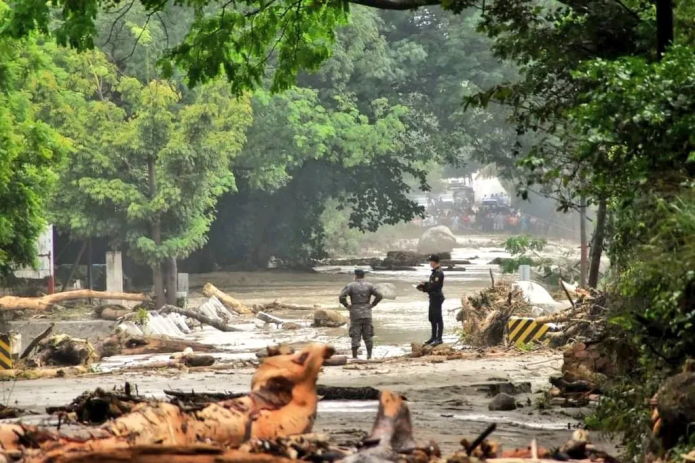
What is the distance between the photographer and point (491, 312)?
77.9ft

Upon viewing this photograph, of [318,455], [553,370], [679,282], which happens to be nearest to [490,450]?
[318,455]

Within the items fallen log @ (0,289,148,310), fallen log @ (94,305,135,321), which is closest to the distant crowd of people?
fallen log @ (94,305,135,321)

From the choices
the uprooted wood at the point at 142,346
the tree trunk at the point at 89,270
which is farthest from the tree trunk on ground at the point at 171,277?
the uprooted wood at the point at 142,346

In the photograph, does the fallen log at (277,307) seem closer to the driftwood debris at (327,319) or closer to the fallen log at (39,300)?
the driftwood debris at (327,319)

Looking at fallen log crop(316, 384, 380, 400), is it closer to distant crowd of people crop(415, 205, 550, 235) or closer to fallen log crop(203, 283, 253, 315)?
fallen log crop(203, 283, 253, 315)

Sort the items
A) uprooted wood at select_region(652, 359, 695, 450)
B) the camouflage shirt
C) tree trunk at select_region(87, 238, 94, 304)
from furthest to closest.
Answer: tree trunk at select_region(87, 238, 94, 304) < the camouflage shirt < uprooted wood at select_region(652, 359, 695, 450)

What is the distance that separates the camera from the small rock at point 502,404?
43.3ft

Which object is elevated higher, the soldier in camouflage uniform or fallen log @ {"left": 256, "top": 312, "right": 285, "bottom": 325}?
the soldier in camouflage uniform

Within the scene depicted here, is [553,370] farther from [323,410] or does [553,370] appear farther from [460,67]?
[460,67]

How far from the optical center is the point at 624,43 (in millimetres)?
12109

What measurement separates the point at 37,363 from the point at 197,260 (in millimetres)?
32017

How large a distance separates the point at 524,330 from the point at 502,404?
31.2 feet

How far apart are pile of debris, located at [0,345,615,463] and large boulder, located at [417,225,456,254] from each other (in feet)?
225

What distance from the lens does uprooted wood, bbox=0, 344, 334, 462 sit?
6.46m
